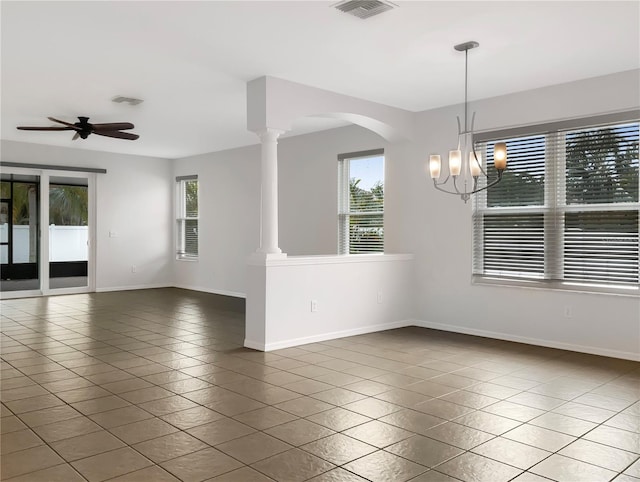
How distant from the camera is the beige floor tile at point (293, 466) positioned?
8.36ft

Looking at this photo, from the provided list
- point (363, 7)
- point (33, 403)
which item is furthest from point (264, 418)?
point (363, 7)

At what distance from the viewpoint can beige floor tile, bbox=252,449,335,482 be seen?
255 centimetres

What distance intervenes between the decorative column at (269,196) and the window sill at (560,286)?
235 cm

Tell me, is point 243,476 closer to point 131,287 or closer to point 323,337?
point 323,337

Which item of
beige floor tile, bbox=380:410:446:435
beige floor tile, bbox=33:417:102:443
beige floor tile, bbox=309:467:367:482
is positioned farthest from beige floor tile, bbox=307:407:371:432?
beige floor tile, bbox=33:417:102:443

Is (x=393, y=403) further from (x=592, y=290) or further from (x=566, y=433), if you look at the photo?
(x=592, y=290)

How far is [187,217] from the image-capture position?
1082 cm

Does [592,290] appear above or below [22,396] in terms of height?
above

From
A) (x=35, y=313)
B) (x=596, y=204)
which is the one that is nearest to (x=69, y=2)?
(x=596, y=204)

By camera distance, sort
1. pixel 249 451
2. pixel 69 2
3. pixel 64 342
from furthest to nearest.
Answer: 1. pixel 64 342
2. pixel 69 2
3. pixel 249 451

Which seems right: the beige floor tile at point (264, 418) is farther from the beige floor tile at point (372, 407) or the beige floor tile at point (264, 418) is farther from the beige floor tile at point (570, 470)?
the beige floor tile at point (570, 470)

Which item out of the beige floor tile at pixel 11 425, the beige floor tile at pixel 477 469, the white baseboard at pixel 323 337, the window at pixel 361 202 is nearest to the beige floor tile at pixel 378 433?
the beige floor tile at pixel 477 469

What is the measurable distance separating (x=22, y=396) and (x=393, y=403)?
101 inches

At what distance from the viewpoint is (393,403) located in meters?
3.65
